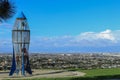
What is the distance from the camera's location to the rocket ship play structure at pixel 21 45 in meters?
29.4

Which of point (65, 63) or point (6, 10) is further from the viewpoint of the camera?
point (65, 63)

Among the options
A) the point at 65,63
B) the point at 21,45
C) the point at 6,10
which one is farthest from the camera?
the point at 65,63

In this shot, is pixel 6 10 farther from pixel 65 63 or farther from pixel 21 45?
pixel 65 63

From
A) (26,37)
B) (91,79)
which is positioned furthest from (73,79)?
(26,37)

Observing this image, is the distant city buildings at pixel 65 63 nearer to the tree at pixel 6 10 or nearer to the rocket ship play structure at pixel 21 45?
the rocket ship play structure at pixel 21 45

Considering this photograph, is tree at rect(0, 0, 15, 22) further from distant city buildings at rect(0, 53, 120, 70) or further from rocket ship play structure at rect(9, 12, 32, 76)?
distant city buildings at rect(0, 53, 120, 70)

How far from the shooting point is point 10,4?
2009 cm

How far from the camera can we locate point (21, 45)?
29.6 meters

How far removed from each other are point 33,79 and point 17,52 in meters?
4.25

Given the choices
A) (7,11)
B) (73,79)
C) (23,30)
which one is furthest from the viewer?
(23,30)

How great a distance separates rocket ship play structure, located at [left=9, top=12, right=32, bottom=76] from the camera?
1158 inches

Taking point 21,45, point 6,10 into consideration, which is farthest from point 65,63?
point 6,10

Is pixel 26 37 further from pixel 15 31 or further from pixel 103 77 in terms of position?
pixel 103 77

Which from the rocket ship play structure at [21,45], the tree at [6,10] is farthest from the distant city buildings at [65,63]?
the tree at [6,10]
